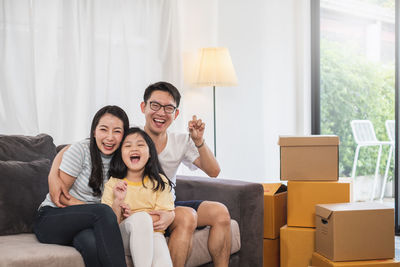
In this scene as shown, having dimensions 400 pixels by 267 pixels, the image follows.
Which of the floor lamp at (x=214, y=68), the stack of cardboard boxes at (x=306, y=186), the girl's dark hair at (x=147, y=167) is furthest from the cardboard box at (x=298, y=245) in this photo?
the floor lamp at (x=214, y=68)

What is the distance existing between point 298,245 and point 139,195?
44.1 inches

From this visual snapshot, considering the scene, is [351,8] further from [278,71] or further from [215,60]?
[215,60]

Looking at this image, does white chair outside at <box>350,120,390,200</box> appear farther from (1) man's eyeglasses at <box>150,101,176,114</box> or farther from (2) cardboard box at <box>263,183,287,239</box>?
(1) man's eyeglasses at <box>150,101,176,114</box>

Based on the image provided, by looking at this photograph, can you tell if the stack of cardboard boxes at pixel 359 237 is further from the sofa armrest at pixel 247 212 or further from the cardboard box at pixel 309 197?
the sofa armrest at pixel 247 212

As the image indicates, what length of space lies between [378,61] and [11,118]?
291 cm

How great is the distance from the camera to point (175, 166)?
2479mm

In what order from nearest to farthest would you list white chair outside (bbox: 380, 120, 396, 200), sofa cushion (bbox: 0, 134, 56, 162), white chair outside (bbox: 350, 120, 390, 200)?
sofa cushion (bbox: 0, 134, 56, 162) < white chair outside (bbox: 380, 120, 396, 200) < white chair outside (bbox: 350, 120, 390, 200)

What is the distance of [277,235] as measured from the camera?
2.95 m

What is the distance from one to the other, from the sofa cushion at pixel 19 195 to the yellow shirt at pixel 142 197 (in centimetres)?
36

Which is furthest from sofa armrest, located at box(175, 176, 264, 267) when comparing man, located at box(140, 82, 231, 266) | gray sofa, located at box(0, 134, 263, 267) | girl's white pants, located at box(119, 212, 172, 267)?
girl's white pants, located at box(119, 212, 172, 267)

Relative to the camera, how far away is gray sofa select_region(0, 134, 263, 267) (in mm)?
1814

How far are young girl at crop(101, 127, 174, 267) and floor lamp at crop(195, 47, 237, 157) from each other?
135 centimetres

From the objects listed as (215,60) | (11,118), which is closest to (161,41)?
(215,60)

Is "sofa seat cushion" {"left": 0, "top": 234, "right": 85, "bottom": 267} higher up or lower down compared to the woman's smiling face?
lower down
